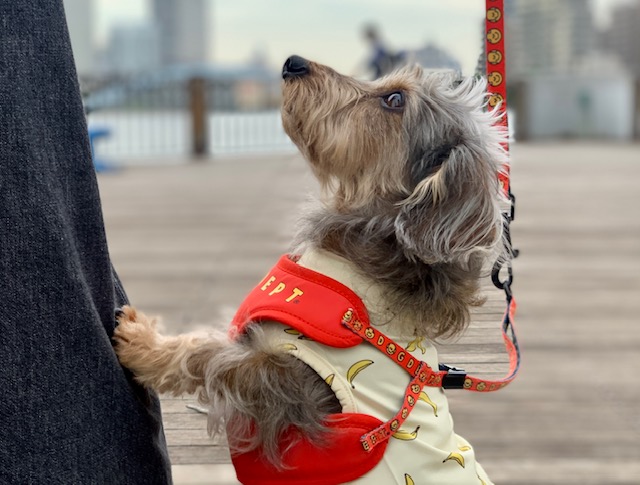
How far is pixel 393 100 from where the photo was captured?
182cm

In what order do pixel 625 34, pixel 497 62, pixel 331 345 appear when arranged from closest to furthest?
pixel 331 345 → pixel 497 62 → pixel 625 34

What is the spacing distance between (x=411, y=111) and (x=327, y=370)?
65cm

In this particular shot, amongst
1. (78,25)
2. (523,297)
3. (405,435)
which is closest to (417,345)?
(405,435)

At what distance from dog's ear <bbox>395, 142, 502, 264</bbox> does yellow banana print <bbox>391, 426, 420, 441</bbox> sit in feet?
1.15

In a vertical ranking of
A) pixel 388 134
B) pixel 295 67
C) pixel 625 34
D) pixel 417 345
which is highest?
pixel 625 34

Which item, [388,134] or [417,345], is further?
[388,134]

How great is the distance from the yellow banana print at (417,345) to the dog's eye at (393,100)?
0.55m

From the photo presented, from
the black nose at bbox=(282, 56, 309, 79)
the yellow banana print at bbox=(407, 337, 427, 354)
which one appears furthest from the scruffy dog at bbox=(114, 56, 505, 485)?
the black nose at bbox=(282, 56, 309, 79)

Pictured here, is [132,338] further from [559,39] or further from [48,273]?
[559,39]

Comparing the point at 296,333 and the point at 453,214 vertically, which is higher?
the point at 453,214

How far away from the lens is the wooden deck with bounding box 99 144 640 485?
2.76 metres

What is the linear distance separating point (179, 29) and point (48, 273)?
36.0 m

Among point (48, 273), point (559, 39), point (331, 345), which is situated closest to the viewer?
point (48, 273)

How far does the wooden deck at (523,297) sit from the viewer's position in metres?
2.76
